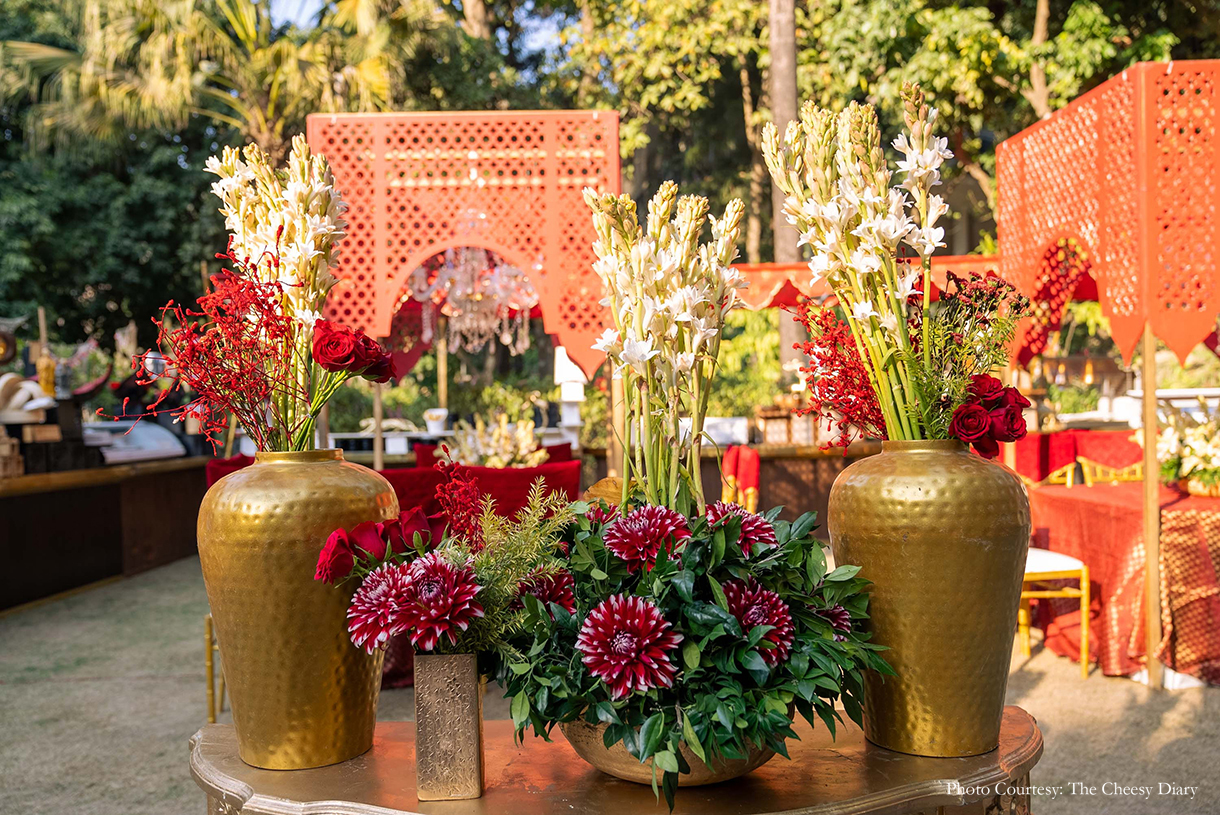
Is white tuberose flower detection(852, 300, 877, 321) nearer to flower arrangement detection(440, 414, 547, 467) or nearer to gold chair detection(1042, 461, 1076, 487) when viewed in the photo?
flower arrangement detection(440, 414, 547, 467)

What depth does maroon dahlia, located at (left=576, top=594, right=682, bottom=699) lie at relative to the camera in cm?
97

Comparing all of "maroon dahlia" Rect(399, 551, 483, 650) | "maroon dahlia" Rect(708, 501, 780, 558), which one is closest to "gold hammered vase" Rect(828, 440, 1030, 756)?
"maroon dahlia" Rect(708, 501, 780, 558)

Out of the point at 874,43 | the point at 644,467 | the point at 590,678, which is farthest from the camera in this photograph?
the point at 874,43

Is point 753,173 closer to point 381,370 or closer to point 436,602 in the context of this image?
point 381,370

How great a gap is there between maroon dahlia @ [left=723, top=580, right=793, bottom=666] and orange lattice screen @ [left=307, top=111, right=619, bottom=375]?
3869 millimetres

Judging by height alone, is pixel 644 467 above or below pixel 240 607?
above

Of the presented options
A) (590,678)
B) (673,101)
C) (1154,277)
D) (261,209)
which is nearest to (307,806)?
(590,678)

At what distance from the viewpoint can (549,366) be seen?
1454 cm

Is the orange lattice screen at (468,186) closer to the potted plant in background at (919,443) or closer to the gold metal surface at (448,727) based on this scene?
the potted plant in background at (919,443)

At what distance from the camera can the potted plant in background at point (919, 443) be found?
1.16 metres

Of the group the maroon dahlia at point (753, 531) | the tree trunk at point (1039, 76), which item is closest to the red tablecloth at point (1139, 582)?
the maroon dahlia at point (753, 531)

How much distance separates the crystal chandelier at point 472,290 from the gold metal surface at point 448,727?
21.3ft

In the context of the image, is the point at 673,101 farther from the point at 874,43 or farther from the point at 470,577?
the point at 470,577

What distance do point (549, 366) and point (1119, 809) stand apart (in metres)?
12.2
